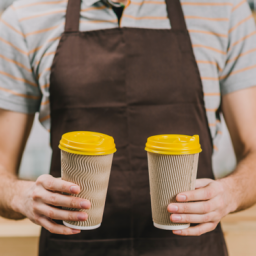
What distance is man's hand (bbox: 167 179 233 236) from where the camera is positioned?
0.73 metres

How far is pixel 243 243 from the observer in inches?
60.0

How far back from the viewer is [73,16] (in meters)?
1.06

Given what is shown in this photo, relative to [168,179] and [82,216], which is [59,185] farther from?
[168,179]

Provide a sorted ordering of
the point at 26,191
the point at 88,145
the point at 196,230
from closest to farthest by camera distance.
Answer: the point at 88,145
the point at 196,230
the point at 26,191

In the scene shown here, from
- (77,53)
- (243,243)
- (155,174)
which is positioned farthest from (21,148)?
(243,243)

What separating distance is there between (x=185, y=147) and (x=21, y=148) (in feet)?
2.41

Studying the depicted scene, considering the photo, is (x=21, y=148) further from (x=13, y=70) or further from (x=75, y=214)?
(x=75, y=214)

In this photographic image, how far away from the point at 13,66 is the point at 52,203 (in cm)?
59

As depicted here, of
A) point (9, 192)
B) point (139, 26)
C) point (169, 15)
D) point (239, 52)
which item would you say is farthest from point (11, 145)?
point (239, 52)

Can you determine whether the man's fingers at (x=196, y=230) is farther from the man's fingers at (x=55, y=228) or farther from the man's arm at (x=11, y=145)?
the man's arm at (x=11, y=145)

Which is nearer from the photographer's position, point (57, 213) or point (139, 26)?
point (57, 213)

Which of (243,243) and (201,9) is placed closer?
(201,9)

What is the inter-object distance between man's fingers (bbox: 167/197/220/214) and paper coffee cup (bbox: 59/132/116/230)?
0.18m

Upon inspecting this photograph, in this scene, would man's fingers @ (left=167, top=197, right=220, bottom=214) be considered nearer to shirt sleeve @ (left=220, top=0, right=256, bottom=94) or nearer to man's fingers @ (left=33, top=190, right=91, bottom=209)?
man's fingers @ (left=33, top=190, right=91, bottom=209)
